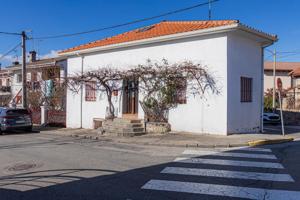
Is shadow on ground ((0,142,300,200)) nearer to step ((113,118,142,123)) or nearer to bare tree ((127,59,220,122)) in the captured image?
bare tree ((127,59,220,122))

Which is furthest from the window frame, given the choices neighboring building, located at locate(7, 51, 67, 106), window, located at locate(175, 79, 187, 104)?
neighboring building, located at locate(7, 51, 67, 106)

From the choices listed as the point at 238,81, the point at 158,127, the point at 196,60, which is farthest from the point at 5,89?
the point at 238,81

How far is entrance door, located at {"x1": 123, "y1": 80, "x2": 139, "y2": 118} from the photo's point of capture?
702 inches

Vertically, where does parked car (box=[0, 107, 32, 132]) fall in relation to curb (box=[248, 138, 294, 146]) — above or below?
→ above

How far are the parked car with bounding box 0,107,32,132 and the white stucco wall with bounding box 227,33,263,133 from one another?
1198cm

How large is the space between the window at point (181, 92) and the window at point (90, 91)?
5.90 meters

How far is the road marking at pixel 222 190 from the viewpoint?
5903mm

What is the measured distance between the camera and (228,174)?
7617 mm

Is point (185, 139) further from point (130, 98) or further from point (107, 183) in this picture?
point (107, 183)

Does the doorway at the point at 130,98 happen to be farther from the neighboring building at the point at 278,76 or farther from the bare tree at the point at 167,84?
the neighboring building at the point at 278,76

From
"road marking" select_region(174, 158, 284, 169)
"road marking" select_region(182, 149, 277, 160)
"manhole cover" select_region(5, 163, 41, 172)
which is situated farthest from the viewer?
"road marking" select_region(182, 149, 277, 160)

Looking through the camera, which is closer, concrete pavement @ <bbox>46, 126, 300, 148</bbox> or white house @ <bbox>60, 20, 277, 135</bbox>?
concrete pavement @ <bbox>46, 126, 300, 148</bbox>

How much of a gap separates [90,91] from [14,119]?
473 cm

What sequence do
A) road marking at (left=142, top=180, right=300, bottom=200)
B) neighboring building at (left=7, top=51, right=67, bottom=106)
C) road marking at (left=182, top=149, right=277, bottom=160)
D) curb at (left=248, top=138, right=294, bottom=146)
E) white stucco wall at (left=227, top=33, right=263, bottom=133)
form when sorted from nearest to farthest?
road marking at (left=142, top=180, right=300, bottom=200) < road marking at (left=182, top=149, right=277, bottom=160) < curb at (left=248, top=138, right=294, bottom=146) < white stucco wall at (left=227, top=33, right=263, bottom=133) < neighboring building at (left=7, top=51, right=67, bottom=106)
